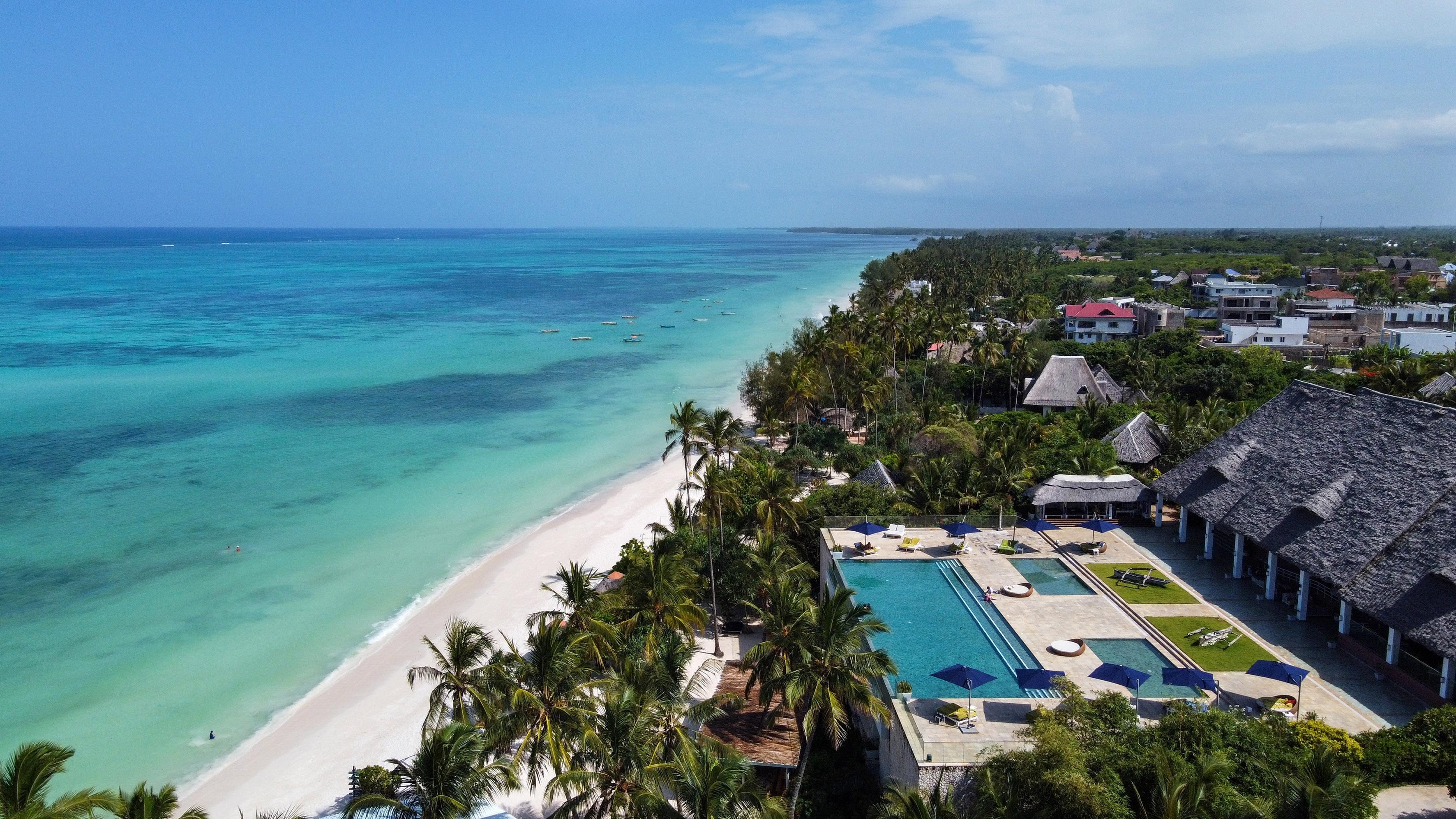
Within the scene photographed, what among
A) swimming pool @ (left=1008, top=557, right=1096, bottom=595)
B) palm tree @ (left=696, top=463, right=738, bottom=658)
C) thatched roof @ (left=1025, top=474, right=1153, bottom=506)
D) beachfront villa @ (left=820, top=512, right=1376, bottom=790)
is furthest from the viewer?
thatched roof @ (left=1025, top=474, right=1153, bottom=506)

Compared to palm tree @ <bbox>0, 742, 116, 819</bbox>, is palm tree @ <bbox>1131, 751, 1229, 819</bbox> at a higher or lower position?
lower

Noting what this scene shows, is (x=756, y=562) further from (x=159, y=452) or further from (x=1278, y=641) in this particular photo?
(x=159, y=452)

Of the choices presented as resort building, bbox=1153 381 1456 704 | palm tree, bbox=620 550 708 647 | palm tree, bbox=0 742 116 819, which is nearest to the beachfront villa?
resort building, bbox=1153 381 1456 704

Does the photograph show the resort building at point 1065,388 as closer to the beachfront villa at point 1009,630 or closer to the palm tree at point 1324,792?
the beachfront villa at point 1009,630

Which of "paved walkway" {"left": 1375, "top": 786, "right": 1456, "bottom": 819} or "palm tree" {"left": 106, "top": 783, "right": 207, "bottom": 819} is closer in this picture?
"palm tree" {"left": 106, "top": 783, "right": 207, "bottom": 819}

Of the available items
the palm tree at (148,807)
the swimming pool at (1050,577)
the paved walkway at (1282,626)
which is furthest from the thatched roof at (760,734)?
the paved walkway at (1282,626)

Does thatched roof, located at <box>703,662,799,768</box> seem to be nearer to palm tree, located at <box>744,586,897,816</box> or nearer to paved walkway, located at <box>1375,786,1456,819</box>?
palm tree, located at <box>744,586,897,816</box>

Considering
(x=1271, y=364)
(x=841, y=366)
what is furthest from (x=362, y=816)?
(x=1271, y=364)
